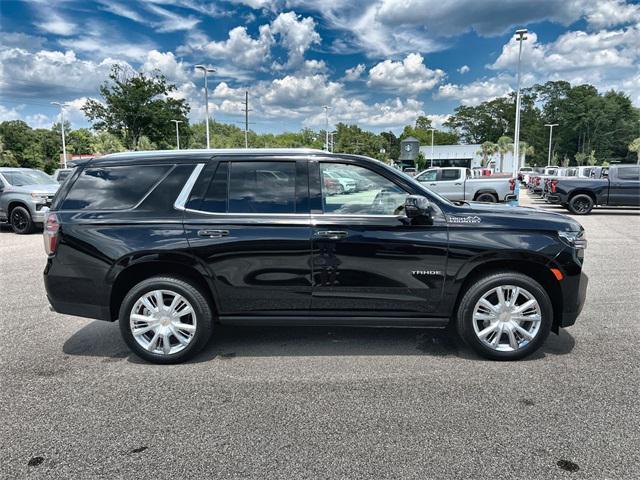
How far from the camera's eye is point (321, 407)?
10.7 ft

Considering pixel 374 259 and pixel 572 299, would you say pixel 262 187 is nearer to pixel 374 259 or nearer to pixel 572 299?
pixel 374 259

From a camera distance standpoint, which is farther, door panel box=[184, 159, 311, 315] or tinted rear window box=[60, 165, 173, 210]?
tinted rear window box=[60, 165, 173, 210]

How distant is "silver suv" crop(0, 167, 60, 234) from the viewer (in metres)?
12.0

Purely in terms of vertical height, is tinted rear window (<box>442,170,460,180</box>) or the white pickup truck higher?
tinted rear window (<box>442,170,460,180</box>)

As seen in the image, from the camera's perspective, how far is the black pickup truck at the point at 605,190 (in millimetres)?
15641

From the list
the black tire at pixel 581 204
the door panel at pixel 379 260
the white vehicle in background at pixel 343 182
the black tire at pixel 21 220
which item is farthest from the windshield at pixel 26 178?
the black tire at pixel 581 204

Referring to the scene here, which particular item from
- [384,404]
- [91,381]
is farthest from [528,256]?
[91,381]

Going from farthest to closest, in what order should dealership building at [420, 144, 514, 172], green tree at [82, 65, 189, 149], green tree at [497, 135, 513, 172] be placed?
dealership building at [420, 144, 514, 172] < green tree at [497, 135, 513, 172] < green tree at [82, 65, 189, 149]

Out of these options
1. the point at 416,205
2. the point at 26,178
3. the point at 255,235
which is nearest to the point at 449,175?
the point at 26,178

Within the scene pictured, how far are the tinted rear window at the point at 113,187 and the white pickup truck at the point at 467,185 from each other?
14295mm

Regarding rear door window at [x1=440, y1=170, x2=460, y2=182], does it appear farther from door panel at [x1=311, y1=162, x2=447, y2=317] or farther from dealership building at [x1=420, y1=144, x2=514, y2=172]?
dealership building at [x1=420, y1=144, x2=514, y2=172]

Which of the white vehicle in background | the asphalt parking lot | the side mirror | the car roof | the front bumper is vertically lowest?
the asphalt parking lot

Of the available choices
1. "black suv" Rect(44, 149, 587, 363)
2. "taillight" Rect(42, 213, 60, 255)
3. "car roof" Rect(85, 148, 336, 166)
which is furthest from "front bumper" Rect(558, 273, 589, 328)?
"taillight" Rect(42, 213, 60, 255)

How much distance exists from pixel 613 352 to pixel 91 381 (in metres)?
4.61
